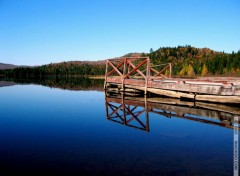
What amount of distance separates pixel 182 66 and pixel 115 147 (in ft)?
349

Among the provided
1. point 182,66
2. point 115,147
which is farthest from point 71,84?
point 182,66

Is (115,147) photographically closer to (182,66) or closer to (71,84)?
(71,84)

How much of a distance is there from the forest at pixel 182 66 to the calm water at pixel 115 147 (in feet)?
260

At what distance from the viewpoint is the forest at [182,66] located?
3728 inches

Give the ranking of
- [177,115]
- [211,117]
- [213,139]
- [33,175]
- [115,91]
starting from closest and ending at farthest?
1. [33,175]
2. [213,139]
3. [211,117]
4. [177,115]
5. [115,91]

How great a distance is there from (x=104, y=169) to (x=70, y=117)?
8392mm

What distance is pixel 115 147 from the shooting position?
26.8 feet

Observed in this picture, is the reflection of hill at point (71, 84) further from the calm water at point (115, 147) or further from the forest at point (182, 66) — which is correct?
the forest at point (182, 66)

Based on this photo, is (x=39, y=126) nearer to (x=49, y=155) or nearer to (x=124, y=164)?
(x=49, y=155)

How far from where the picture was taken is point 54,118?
Answer: 1378cm

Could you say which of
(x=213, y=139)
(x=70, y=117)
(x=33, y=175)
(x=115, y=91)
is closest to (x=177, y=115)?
(x=213, y=139)

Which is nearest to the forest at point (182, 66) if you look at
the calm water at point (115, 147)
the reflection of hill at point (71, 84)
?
the reflection of hill at point (71, 84)

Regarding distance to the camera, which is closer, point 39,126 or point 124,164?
point 124,164

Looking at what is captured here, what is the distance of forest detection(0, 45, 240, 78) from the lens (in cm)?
9469
